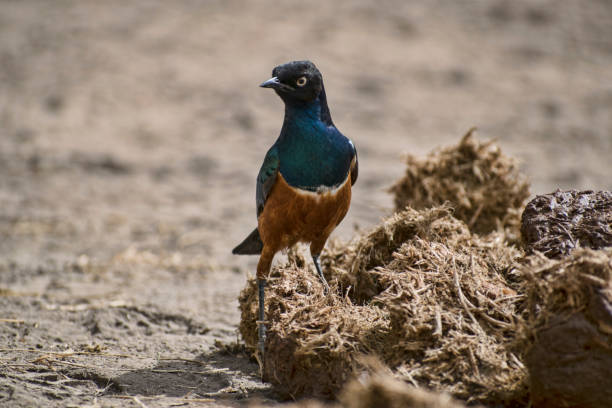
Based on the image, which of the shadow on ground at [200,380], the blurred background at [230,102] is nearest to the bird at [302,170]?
the shadow on ground at [200,380]

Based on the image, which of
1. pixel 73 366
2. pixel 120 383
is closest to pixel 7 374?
pixel 73 366

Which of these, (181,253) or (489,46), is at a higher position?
(489,46)

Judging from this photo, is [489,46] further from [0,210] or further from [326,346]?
[326,346]

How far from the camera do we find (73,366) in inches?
149

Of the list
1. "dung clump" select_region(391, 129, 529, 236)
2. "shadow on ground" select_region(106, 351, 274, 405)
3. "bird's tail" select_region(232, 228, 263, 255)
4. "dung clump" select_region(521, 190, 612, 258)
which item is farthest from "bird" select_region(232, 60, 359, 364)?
"dung clump" select_region(391, 129, 529, 236)

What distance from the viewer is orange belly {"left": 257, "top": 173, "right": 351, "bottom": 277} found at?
4000 mm

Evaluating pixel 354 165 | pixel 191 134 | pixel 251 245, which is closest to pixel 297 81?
pixel 354 165

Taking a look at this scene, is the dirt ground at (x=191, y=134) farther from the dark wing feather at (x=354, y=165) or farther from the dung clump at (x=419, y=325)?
the dark wing feather at (x=354, y=165)

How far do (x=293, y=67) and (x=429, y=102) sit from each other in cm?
822

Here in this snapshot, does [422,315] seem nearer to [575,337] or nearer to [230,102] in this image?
[575,337]

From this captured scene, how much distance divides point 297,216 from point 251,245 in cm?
75

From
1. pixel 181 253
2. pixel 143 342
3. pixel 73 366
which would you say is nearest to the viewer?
pixel 73 366

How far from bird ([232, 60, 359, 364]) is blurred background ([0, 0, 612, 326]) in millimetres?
2235

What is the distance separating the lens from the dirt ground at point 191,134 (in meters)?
4.35
